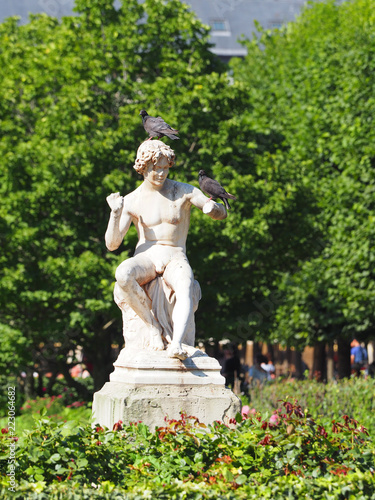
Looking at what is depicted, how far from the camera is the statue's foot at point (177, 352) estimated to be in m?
5.50

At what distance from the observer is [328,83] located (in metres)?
17.0

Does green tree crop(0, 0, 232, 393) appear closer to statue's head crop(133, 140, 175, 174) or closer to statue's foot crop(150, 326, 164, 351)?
statue's head crop(133, 140, 175, 174)

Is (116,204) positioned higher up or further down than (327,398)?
higher up

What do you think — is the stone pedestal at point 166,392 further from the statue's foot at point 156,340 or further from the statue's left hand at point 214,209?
the statue's left hand at point 214,209

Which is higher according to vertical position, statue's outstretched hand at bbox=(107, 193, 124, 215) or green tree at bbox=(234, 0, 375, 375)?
green tree at bbox=(234, 0, 375, 375)

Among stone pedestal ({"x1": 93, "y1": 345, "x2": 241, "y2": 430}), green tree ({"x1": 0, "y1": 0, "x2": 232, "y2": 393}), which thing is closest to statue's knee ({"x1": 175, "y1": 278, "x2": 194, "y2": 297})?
stone pedestal ({"x1": 93, "y1": 345, "x2": 241, "y2": 430})

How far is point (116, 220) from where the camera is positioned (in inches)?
242

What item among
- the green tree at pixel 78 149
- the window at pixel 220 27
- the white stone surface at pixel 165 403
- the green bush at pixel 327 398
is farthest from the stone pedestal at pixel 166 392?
the window at pixel 220 27

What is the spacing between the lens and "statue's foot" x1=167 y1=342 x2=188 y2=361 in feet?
18.1

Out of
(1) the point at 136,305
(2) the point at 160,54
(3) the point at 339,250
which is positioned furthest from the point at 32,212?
(1) the point at 136,305

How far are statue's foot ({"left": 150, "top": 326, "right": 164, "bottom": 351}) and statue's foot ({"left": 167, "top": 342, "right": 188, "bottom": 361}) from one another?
0.25 m

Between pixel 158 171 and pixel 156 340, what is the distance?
1509mm

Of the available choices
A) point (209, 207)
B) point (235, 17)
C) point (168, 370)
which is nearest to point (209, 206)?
point (209, 207)

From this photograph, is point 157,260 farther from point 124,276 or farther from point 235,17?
point 235,17
